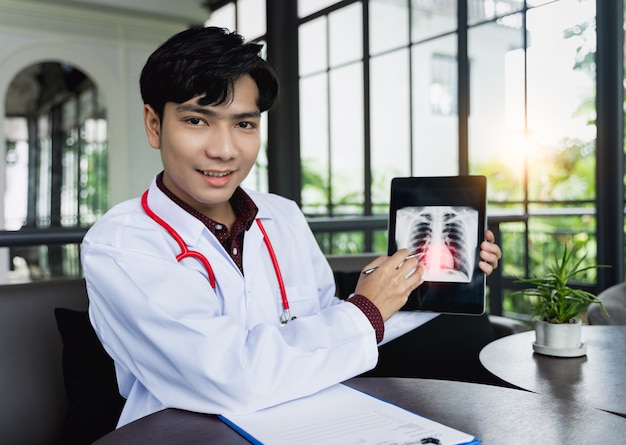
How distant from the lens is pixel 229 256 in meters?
1.27

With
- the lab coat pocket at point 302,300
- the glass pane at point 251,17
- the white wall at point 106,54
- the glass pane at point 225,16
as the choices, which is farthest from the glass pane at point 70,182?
the lab coat pocket at point 302,300

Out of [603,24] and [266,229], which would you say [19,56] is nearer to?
[603,24]

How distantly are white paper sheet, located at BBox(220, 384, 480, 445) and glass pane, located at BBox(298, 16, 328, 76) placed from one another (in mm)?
5614

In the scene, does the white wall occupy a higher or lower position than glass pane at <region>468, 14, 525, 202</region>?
higher

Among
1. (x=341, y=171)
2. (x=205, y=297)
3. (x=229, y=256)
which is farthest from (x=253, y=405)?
(x=341, y=171)

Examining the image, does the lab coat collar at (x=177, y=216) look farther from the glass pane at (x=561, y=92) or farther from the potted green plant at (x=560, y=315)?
the glass pane at (x=561, y=92)

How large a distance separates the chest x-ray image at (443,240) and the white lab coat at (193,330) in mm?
268

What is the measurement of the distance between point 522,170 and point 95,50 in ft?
18.3

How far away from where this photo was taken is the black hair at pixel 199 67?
118 centimetres

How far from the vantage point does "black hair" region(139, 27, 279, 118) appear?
118 centimetres

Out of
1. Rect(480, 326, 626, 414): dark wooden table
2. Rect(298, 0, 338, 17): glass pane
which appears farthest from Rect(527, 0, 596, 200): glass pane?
Rect(298, 0, 338, 17): glass pane

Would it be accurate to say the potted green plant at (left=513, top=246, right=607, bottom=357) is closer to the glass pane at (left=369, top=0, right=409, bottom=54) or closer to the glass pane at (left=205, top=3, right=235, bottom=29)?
the glass pane at (left=369, top=0, right=409, bottom=54)

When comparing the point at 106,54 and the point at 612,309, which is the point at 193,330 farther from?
the point at 106,54

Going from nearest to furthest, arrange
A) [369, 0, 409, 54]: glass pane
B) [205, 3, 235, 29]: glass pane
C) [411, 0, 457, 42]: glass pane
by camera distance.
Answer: [411, 0, 457, 42]: glass pane < [369, 0, 409, 54]: glass pane < [205, 3, 235, 29]: glass pane
